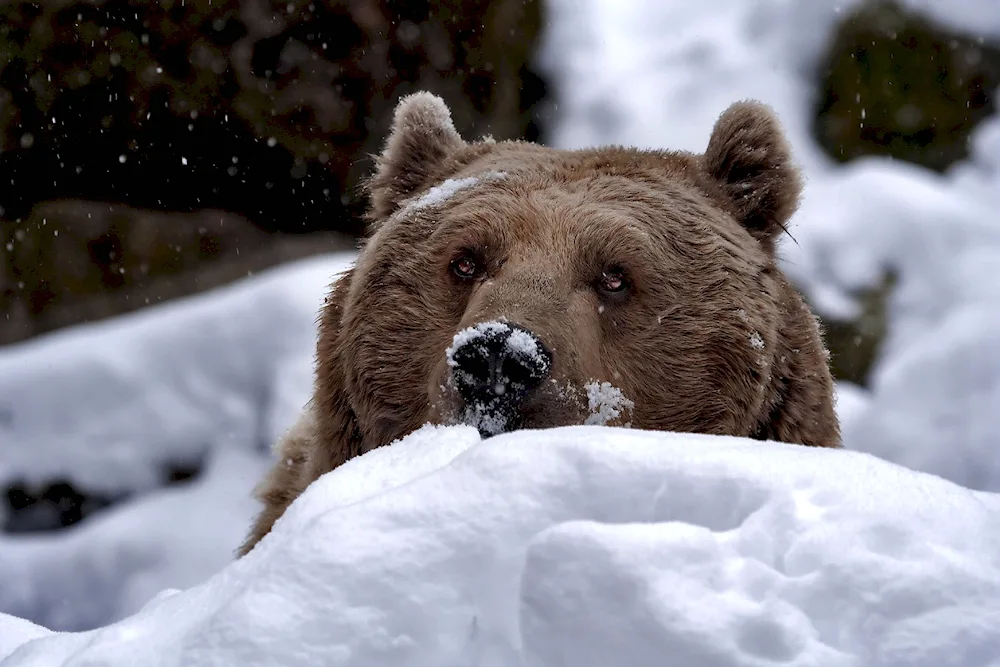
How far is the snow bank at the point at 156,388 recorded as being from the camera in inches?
248

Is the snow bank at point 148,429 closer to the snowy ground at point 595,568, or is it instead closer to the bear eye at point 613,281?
the bear eye at point 613,281

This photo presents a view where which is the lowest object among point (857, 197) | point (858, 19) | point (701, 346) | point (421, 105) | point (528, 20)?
point (701, 346)

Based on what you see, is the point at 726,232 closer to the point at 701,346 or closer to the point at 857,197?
the point at 701,346

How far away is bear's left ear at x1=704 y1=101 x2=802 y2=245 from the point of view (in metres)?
3.25

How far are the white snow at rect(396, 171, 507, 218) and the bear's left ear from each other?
2.26 ft

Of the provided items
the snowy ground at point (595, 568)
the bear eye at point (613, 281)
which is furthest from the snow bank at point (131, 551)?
the snowy ground at point (595, 568)

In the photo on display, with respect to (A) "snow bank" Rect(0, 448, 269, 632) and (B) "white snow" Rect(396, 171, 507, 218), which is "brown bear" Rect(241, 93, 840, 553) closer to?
(B) "white snow" Rect(396, 171, 507, 218)

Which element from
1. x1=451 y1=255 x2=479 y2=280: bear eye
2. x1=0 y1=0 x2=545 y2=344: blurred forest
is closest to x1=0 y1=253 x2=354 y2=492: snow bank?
x1=0 y1=0 x2=545 y2=344: blurred forest

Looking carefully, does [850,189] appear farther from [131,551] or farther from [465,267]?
[465,267]

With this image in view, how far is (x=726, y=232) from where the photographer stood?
305 cm

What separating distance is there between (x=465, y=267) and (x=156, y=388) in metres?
4.10

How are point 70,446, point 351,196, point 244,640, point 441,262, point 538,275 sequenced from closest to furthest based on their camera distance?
point 244,640
point 538,275
point 441,262
point 70,446
point 351,196

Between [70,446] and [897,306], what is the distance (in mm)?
5474

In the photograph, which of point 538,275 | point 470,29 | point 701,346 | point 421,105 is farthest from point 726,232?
point 470,29
